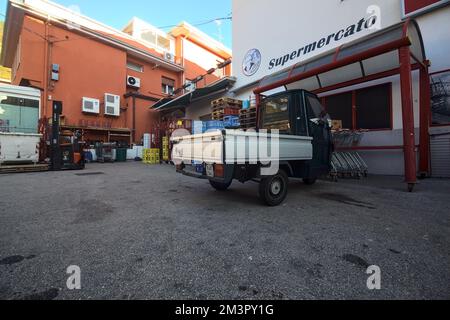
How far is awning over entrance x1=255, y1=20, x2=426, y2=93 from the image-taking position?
187 inches

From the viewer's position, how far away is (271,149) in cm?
333

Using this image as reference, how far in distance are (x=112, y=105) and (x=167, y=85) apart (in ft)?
20.3

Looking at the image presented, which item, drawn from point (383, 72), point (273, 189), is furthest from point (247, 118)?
point (273, 189)

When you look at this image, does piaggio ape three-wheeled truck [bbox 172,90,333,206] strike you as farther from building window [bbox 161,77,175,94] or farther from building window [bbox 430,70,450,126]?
building window [bbox 161,77,175,94]

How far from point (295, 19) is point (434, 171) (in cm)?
791

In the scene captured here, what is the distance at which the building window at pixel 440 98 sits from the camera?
548cm

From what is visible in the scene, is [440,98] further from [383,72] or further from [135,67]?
[135,67]

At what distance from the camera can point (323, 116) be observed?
444 cm

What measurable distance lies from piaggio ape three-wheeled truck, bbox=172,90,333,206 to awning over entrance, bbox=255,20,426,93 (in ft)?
7.00

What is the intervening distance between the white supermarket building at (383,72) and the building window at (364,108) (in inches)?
1.0

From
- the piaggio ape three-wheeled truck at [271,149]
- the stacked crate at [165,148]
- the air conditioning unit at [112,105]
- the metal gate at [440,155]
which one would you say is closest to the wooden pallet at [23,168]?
the stacked crate at [165,148]

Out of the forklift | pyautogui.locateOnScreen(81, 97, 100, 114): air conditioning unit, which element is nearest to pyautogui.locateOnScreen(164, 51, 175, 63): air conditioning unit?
pyautogui.locateOnScreen(81, 97, 100, 114): air conditioning unit

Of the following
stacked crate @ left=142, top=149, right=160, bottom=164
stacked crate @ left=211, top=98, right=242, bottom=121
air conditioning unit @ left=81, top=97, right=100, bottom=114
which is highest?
air conditioning unit @ left=81, top=97, right=100, bottom=114

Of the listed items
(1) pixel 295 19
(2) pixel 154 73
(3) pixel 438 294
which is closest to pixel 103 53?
(2) pixel 154 73
